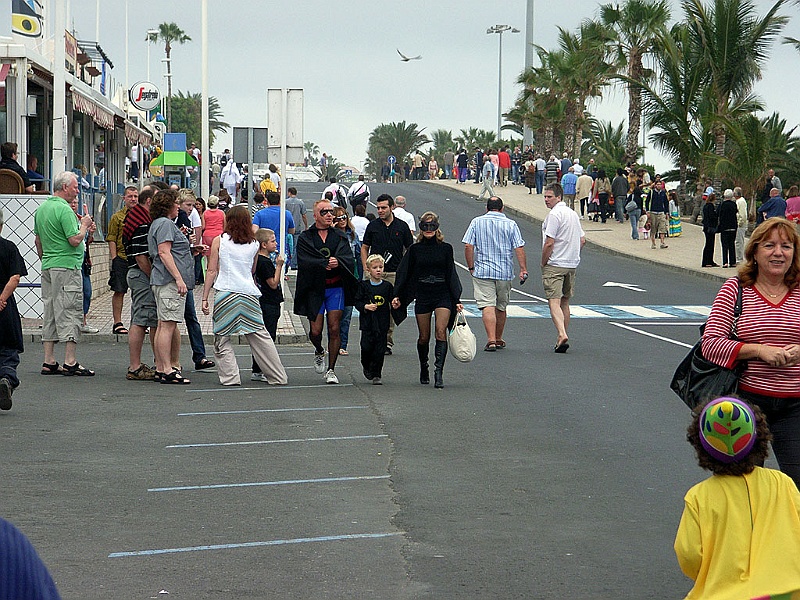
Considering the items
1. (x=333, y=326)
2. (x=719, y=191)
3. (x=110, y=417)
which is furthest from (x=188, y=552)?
(x=719, y=191)

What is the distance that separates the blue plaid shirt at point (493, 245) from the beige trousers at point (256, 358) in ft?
11.9

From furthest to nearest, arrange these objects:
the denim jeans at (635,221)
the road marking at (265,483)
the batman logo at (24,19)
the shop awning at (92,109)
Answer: the denim jeans at (635,221) → the shop awning at (92,109) → the batman logo at (24,19) → the road marking at (265,483)

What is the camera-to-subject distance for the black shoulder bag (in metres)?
5.68

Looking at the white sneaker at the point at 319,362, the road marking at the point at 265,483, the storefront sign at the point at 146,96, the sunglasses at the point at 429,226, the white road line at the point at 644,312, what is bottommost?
the white road line at the point at 644,312

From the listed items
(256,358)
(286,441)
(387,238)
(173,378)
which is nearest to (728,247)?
(387,238)

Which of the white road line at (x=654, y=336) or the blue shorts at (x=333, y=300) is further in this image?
the white road line at (x=654, y=336)

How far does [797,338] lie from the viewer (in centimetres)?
573

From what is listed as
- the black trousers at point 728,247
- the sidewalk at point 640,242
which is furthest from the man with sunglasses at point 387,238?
the black trousers at point 728,247

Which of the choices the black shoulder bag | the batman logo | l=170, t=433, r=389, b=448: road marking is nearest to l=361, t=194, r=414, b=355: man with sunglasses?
l=170, t=433, r=389, b=448: road marking

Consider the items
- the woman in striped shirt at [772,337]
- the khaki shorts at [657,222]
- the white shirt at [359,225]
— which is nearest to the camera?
the woman in striped shirt at [772,337]

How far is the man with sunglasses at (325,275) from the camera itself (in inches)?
504

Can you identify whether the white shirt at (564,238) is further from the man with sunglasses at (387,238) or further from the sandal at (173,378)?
the sandal at (173,378)

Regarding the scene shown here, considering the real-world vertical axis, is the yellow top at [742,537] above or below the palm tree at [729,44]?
below

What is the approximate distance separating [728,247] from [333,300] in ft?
72.0
